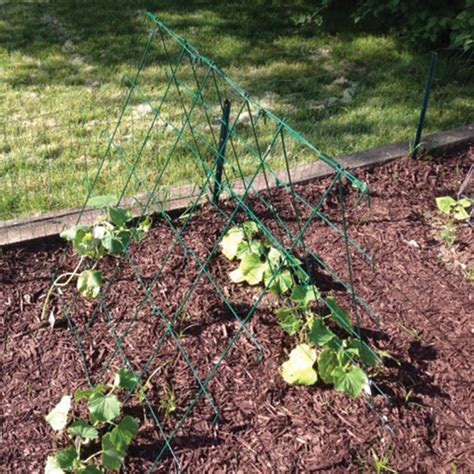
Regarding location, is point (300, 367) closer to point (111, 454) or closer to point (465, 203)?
point (111, 454)

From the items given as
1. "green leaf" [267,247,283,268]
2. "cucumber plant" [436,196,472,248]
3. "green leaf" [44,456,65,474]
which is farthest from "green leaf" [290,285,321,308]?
"cucumber plant" [436,196,472,248]

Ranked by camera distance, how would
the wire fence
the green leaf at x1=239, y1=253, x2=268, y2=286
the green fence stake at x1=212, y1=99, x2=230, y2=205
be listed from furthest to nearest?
1. the wire fence
2. the green fence stake at x1=212, y1=99, x2=230, y2=205
3. the green leaf at x1=239, y1=253, x2=268, y2=286

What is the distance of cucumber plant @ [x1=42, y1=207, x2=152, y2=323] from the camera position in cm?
302

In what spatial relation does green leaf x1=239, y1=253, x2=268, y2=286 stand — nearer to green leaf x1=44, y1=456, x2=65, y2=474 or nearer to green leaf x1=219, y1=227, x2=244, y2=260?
green leaf x1=219, y1=227, x2=244, y2=260

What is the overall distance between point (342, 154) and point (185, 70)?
172 cm

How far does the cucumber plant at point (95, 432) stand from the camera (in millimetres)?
2441

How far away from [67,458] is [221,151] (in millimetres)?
1676

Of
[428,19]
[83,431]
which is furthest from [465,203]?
[83,431]

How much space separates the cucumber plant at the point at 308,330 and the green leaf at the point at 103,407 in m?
0.70

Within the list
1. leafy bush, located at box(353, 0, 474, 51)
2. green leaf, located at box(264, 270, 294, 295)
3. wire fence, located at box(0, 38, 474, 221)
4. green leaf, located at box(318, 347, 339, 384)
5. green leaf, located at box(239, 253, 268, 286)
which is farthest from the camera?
leafy bush, located at box(353, 0, 474, 51)

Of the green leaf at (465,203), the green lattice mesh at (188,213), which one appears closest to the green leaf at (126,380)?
the green lattice mesh at (188,213)

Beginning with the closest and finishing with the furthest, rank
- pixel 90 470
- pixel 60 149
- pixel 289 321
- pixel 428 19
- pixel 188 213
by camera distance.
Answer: pixel 90 470 < pixel 289 321 < pixel 188 213 < pixel 60 149 < pixel 428 19

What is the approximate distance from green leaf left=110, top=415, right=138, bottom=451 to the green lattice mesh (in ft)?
0.45

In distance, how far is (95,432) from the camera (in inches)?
98.3
